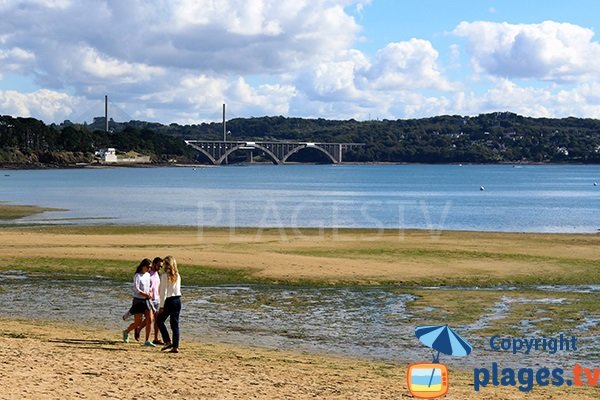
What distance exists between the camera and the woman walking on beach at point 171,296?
17270 millimetres

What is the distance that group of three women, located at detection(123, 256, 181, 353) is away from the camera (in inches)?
687

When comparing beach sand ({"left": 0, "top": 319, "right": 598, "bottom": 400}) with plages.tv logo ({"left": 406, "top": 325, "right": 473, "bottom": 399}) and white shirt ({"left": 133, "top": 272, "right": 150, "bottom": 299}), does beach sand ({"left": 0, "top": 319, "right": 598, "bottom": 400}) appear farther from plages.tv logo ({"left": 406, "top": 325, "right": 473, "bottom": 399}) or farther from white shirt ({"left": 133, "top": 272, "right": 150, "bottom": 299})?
white shirt ({"left": 133, "top": 272, "right": 150, "bottom": 299})

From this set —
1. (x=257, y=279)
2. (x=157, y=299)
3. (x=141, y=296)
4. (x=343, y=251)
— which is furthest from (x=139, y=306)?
(x=343, y=251)

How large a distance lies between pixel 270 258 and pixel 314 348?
16.1 metres

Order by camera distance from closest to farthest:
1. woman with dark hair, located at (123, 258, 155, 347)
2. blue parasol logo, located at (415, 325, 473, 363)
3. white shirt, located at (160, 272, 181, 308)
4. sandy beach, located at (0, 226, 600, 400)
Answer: sandy beach, located at (0, 226, 600, 400) → blue parasol logo, located at (415, 325, 473, 363) → white shirt, located at (160, 272, 181, 308) → woman with dark hair, located at (123, 258, 155, 347)

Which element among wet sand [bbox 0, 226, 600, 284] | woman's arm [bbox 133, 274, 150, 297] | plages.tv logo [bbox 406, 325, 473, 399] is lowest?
wet sand [bbox 0, 226, 600, 284]

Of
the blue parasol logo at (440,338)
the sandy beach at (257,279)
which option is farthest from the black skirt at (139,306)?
the blue parasol logo at (440,338)

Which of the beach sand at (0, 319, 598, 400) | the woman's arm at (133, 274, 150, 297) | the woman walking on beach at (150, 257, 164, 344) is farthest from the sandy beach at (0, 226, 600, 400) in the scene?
the woman's arm at (133, 274, 150, 297)

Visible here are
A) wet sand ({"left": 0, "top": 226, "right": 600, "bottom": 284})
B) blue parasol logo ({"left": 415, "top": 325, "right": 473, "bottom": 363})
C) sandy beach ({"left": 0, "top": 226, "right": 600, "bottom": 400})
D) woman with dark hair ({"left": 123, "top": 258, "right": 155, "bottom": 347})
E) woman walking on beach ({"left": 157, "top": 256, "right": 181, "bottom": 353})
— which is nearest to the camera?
sandy beach ({"left": 0, "top": 226, "right": 600, "bottom": 400})

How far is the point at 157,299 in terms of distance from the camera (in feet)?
60.8

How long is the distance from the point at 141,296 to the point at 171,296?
3.85ft

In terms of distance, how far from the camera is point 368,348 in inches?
781

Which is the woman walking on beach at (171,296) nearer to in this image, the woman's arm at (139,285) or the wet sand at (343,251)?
the woman's arm at (139,285)

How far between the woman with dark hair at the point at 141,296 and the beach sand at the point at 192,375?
1.67ft
